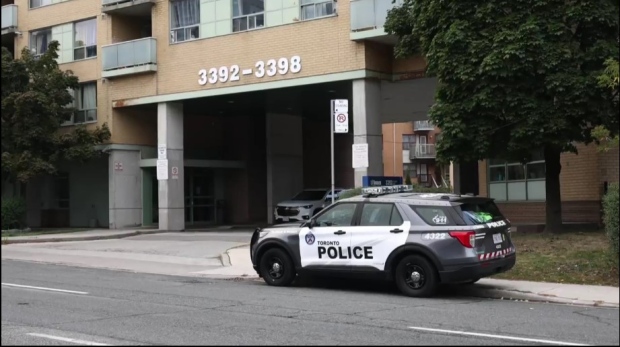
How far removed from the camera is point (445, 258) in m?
10.9

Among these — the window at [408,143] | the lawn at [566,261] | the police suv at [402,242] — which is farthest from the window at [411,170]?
the police suv at [402,242]

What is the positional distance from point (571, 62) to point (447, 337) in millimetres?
10433

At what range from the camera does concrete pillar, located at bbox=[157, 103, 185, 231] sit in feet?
92.9

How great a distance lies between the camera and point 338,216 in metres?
12.3

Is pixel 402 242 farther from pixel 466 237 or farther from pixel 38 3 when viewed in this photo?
pixel 38 3

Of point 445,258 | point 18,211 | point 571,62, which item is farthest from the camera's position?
point 18,211

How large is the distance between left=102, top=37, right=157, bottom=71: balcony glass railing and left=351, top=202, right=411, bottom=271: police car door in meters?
18.8

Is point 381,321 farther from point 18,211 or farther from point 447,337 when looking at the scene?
point 18,211

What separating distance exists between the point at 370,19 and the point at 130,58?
11.7 metres

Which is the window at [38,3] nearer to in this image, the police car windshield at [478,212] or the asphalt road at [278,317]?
the asphalt road at [278,317]

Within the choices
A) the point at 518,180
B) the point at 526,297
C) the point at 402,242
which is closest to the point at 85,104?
the point at 518,180

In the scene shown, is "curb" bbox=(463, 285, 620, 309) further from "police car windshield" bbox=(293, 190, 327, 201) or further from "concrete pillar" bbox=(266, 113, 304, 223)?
"concrete pillar" bbox=(266, 113, 304, 223)

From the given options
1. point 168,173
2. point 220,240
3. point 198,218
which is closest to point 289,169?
point 198,218

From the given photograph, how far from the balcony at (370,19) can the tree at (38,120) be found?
1264 centimetres
